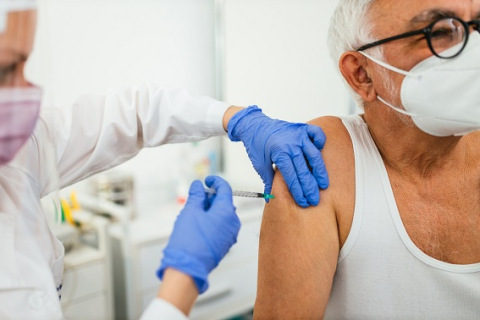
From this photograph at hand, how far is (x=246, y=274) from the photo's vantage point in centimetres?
249

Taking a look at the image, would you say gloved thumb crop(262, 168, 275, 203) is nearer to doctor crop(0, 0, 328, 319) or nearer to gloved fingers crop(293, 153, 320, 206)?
doctor crop(0, 0, 328, 319)

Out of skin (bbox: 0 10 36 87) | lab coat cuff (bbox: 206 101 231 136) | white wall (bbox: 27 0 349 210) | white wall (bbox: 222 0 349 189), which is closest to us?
skin (bbox: 0 10 36 87)

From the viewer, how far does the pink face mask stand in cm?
62

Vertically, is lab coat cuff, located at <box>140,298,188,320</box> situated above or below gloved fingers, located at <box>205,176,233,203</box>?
below

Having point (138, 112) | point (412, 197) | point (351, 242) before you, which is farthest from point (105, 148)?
point (412, 197)

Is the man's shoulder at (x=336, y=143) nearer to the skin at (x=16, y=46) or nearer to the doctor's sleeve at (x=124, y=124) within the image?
the doctor's sleeve at (x=124, y=124)

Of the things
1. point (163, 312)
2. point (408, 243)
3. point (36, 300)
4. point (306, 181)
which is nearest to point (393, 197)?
point (408, 243)

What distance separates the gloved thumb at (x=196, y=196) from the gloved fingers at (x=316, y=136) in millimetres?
333

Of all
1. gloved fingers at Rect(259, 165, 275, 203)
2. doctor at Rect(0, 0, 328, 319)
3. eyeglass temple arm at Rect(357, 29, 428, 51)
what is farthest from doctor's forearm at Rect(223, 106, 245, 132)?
eyeglass temple arm at Rect(357, 29, 428, 51)

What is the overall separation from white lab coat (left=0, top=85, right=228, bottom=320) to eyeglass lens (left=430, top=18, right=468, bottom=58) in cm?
55

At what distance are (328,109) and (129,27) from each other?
1.33 m

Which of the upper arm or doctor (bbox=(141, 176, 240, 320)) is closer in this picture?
doctor (bbox=(141, 176, 240, 320))

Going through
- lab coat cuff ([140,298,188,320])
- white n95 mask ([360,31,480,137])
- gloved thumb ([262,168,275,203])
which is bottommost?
lab coat cuff ([140,298,188,320])

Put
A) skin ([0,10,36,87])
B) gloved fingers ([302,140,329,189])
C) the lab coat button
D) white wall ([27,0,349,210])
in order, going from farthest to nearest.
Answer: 1. white wall ([27,0,349,210])
2. gloved fingers ([302,140,329,189])
3. the lab coat button
4. skin ([0,10,36,87])
